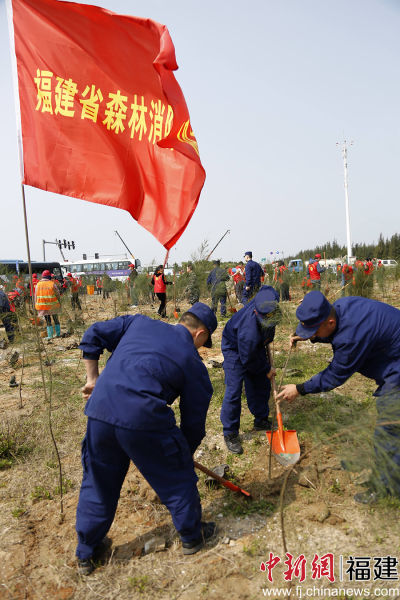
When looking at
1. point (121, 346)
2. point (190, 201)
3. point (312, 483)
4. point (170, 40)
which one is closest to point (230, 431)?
point (312, 483)

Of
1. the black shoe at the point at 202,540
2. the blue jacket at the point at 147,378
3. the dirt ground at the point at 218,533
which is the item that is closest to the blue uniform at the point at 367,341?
the dirt ground at the point at 218,533

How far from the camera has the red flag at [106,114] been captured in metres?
3.46

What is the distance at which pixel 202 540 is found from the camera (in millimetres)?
2254

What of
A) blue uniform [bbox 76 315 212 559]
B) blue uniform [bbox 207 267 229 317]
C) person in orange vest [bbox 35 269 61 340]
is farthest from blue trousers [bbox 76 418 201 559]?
blue uniform [bbox 207 267 229 317]

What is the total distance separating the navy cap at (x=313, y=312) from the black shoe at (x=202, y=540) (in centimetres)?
138

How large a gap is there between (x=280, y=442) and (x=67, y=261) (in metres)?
31.8

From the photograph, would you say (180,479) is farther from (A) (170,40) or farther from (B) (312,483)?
(A) (170,40)

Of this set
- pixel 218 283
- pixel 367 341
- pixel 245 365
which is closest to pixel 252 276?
pixel 218 283

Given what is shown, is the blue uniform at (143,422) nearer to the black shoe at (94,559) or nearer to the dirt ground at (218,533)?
the black shoe at (94,559)

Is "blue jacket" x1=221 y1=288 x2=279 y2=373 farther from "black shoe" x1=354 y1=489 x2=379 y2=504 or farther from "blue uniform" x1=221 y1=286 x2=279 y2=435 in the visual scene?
"black shoe" x1=354 y1=489 x2=379 y2=504

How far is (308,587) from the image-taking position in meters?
1.96

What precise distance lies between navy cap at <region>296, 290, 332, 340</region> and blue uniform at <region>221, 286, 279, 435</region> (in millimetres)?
689

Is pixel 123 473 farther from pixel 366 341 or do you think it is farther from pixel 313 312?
pixel 366 341

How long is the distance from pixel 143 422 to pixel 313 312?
50.2 inches
